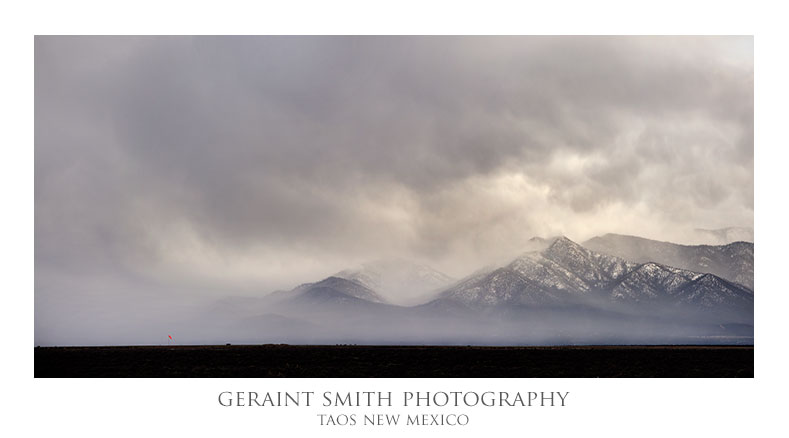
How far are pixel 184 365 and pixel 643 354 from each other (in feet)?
140

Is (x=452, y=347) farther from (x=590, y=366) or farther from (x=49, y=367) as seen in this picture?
(x=49, y=367)

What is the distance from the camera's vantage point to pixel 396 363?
5469 cm

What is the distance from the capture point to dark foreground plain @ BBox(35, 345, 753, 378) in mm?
49000

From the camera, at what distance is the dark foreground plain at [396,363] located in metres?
49.0
